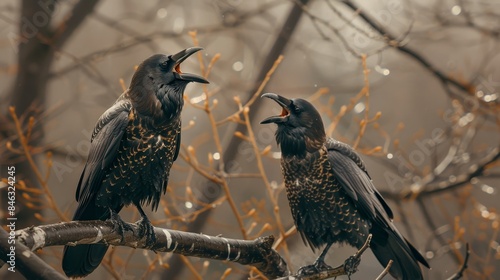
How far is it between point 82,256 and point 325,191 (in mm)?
980

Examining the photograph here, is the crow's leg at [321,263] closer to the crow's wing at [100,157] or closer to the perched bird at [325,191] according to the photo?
the perched bird at [325,191]

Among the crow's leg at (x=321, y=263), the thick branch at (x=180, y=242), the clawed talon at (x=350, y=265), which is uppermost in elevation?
the thick branch at (x=180, y=242)

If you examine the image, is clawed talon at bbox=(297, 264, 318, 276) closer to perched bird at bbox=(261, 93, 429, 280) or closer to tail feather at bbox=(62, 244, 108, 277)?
perched bird at bbox=(261, 93, 429, 280)

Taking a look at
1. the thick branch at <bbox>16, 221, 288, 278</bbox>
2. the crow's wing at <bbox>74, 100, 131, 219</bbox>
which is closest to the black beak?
the thick branch at <bbox>16, 221, 288, 278</bbox>

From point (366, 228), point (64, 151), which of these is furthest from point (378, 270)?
point (64, 151)

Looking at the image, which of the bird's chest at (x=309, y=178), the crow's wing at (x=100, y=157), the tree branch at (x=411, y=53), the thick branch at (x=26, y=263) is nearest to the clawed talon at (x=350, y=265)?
the bird's chest at (x=309, y=178)

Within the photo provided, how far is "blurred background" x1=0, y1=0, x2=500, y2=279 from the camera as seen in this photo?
13.5 ft

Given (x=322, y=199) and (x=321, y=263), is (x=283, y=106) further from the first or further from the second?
(x=321, y=263)

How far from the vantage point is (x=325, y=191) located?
9.19 ft

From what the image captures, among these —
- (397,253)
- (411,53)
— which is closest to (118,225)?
(397,253)

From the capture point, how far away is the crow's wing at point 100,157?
2547 millimetres

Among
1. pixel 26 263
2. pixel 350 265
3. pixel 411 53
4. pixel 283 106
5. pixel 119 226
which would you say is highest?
pixel 411 53

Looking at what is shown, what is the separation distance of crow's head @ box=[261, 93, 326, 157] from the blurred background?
2.61ft

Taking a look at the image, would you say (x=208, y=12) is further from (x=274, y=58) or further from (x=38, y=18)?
(x=38, y=18)
